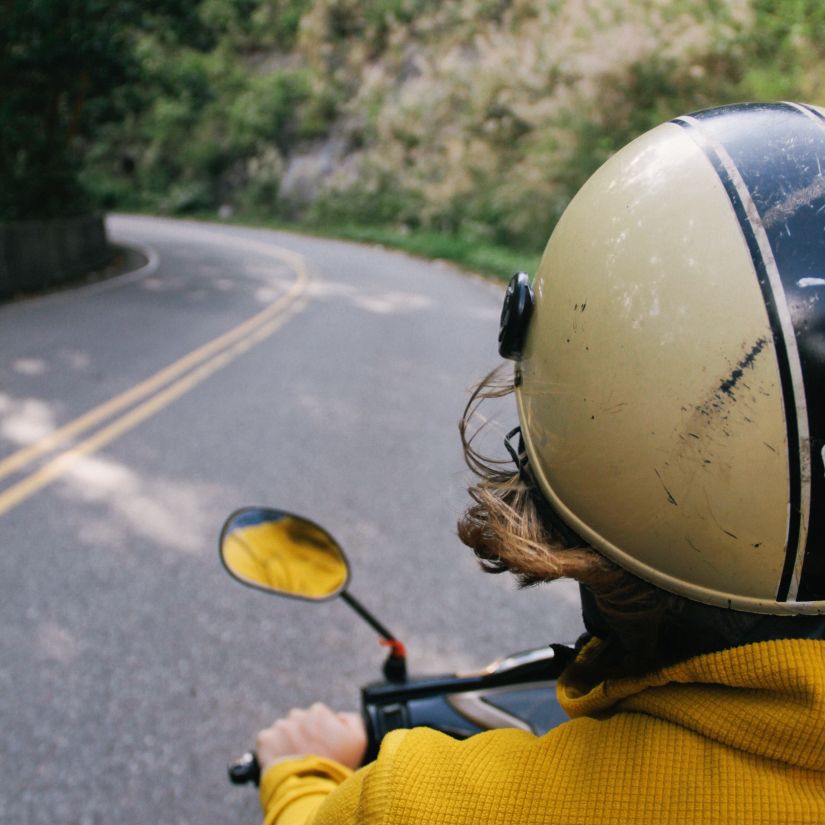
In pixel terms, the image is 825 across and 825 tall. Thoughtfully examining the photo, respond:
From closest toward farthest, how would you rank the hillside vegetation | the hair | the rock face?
the hair → the hillside vegetation → the rock face

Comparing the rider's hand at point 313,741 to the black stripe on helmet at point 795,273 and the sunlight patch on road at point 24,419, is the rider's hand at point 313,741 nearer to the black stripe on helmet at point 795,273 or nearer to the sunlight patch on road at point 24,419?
the black stripe on helmet at point 795,273

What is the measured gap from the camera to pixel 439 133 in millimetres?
28422

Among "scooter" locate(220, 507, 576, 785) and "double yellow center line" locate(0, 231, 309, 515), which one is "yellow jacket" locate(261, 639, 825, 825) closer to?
"scooter" locate(220, 507, 576, 785)

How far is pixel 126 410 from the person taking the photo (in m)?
5.93

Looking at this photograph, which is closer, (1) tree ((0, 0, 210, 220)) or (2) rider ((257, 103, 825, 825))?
(2) rider ((257, 103, 825, 825))

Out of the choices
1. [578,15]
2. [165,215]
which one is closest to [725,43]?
[578,15]

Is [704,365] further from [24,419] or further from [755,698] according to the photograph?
[24,419]

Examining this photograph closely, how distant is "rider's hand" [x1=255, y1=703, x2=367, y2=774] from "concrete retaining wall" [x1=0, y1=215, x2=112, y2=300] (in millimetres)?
11665

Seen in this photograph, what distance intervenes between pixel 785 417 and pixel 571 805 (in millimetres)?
451

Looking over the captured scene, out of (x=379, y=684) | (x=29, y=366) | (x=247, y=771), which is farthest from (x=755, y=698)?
(x=29, y=366)

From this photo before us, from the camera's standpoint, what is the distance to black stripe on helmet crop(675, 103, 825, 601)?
81 centimetres

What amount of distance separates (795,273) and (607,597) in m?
0.43

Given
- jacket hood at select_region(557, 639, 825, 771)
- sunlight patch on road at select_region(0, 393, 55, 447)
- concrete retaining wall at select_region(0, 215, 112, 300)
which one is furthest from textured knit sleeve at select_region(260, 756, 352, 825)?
concrete retaining wall at select_region(0, 215, 112, 300)

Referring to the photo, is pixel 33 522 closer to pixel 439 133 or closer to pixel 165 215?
pixel 439 133
